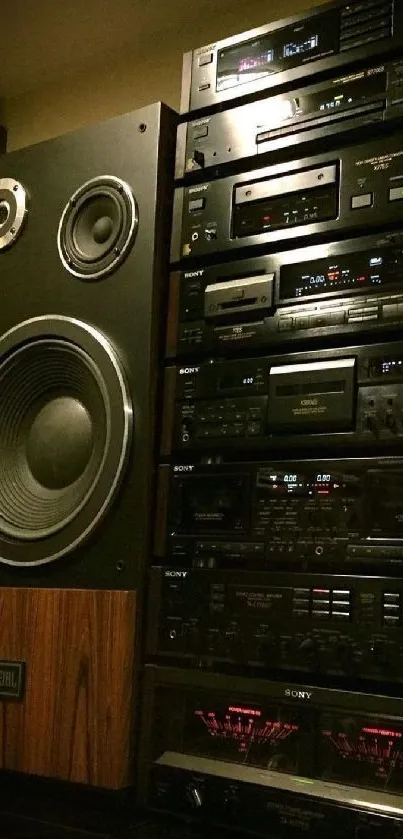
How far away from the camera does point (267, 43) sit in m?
1.25

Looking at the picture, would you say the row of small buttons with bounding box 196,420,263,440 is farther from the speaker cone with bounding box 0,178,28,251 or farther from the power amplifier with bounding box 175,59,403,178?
the speaker cone with bounding box 0,178,28,251

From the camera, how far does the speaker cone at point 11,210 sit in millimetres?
1397

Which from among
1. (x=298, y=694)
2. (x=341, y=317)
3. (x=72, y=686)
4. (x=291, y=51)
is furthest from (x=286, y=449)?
(x=291, y=51)

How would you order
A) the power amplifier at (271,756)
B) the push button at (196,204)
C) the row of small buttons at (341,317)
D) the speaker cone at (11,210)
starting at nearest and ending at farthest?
the power amplifier at (271,756) < the row of small buttons at (341,317) < the push button at (196,204) < the speaker cone at (11,210)

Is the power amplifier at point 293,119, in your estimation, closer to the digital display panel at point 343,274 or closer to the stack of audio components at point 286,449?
the stack of audio components at point 286,449

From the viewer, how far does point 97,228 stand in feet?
4.38

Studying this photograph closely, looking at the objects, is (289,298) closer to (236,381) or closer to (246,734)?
(236,381)

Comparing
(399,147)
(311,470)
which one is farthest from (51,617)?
(399,147)

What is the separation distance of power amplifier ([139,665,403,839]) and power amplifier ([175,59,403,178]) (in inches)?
27.4

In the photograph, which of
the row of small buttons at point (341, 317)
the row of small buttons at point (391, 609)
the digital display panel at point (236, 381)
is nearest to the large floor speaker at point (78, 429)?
the digital display panel at point (236, 381)

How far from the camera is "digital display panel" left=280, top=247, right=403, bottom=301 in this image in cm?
106

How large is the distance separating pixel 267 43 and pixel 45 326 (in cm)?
51

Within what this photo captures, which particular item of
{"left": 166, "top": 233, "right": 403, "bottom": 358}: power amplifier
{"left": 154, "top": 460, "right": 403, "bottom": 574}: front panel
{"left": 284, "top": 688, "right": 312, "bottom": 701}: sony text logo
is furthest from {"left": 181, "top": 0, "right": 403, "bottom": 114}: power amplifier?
{"left": 284, "top": 688, "right": 312, "bottom": 701}: sony text logo

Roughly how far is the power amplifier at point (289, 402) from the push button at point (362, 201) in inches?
7.1
